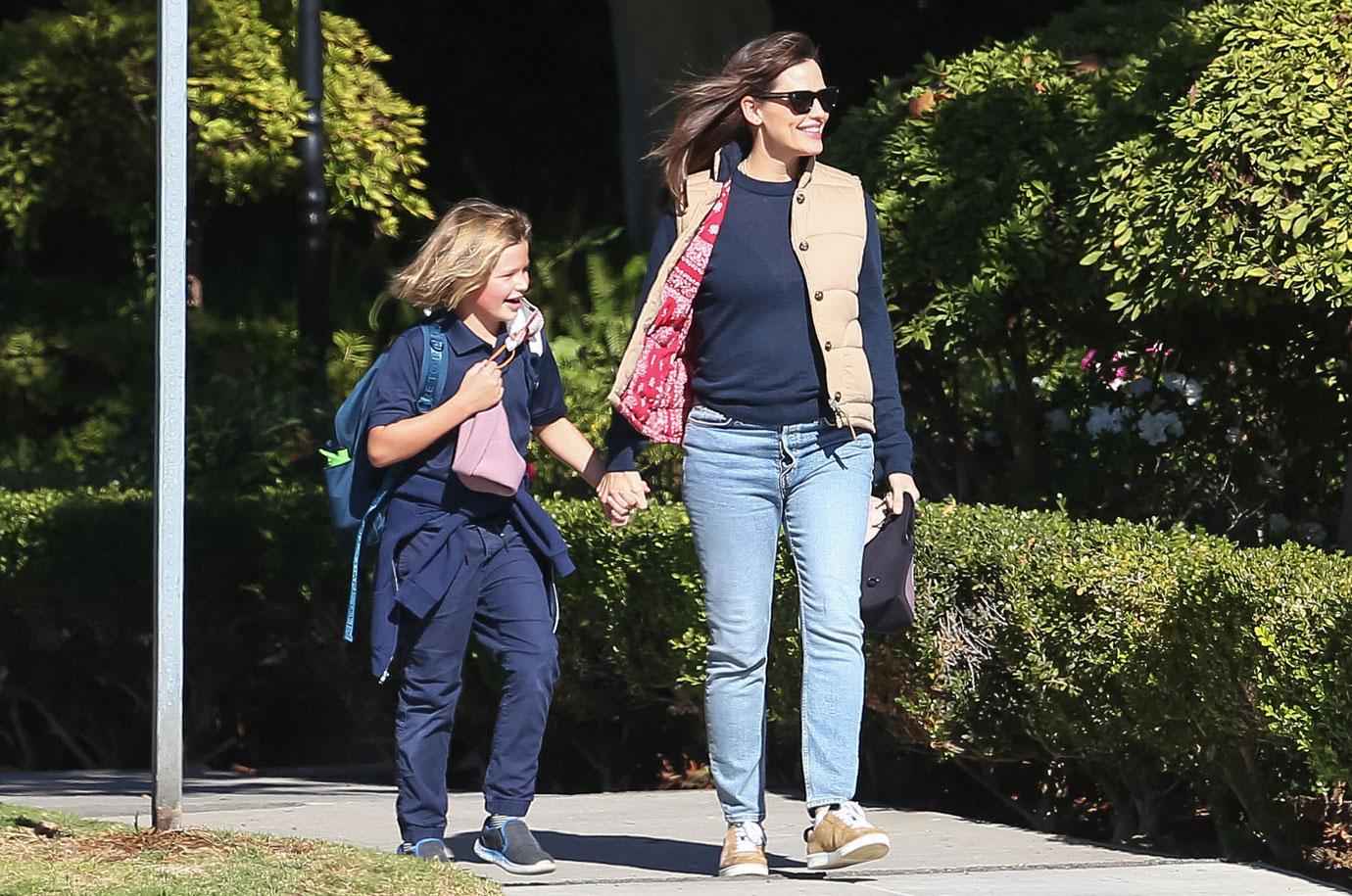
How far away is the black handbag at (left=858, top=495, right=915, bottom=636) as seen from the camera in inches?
188

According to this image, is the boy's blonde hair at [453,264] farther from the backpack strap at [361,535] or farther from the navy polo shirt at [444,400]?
the backpack strap at [361,535]

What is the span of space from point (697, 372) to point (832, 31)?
894 centimetres

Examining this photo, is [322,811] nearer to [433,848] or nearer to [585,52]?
[433,848]

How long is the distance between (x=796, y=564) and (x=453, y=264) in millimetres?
1084

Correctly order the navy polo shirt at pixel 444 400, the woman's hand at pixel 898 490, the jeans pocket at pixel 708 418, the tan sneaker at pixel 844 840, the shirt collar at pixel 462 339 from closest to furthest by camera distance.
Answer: the tan sneaker at pixel 844 840 < the jeans pocket at pixel 708 418 < the woman's hand at pixel 898 490 < the navy polo shirt at pixel 444 400 < the shirt collar at pixel 462 339

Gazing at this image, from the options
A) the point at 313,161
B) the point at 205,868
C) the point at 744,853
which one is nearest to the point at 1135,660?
the point at 744,853

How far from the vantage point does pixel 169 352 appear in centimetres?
463

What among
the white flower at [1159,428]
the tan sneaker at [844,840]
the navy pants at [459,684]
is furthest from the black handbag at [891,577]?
the white flower at [1159,428]

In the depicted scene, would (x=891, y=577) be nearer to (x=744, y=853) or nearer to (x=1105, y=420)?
(x=744, y=853)

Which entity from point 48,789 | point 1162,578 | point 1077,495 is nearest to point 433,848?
point 1162,578

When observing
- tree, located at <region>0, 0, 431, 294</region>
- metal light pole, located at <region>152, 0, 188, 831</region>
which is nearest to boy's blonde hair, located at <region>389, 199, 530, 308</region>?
metal light pole, located at <region>152, 0, 188, 831</region>

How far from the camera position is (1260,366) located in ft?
23.2

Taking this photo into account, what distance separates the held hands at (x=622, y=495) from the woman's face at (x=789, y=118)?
2.65ft

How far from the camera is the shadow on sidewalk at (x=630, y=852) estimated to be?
5.00 metres
